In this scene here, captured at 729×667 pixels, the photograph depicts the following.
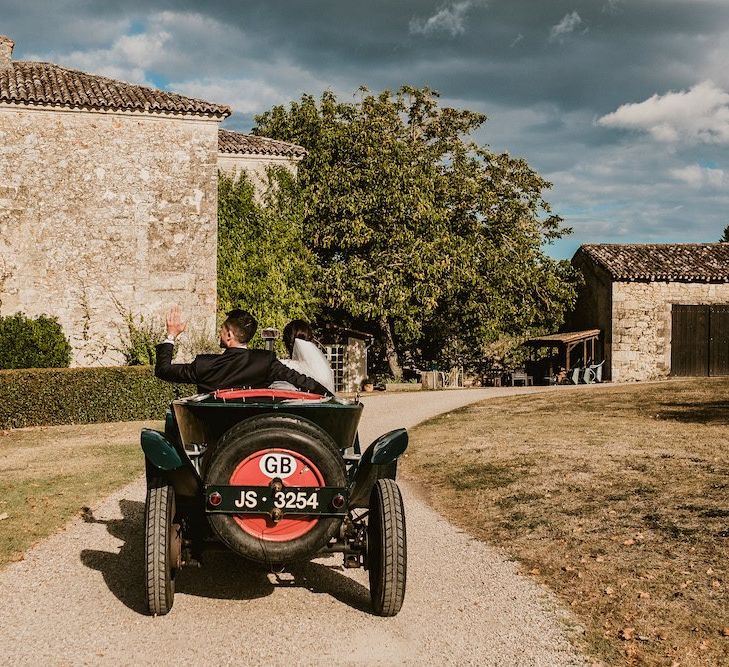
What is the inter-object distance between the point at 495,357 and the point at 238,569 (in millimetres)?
30286

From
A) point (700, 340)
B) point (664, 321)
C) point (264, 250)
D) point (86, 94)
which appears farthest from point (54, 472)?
point (700, 340)

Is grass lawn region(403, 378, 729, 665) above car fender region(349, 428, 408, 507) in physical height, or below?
below

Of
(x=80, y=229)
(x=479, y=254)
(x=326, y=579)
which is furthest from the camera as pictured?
(x=479, y=254)

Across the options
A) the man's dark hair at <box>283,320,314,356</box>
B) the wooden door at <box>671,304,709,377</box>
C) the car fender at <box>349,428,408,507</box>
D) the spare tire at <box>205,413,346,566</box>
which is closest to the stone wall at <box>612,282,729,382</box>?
the wooden door at <box>671,304,709,377</box>

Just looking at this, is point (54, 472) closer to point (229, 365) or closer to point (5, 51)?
point (229, 365)

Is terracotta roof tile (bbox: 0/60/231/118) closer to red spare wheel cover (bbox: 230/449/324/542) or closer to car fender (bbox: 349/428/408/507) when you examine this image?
car fender (bbox: 349/428/408/507)

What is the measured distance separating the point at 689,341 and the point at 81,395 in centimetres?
2423

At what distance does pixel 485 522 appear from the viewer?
807 cm

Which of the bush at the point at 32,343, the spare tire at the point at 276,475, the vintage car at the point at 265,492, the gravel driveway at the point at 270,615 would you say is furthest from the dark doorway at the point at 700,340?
the spare tire at the point at 276,475

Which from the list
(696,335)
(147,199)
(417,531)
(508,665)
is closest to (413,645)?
(508,665)

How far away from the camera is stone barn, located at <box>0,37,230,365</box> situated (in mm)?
21312

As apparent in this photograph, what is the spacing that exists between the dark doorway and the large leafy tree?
4533 millimetres

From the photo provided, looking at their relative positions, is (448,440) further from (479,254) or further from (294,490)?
A: (479,254)

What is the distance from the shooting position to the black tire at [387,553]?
4766mm
